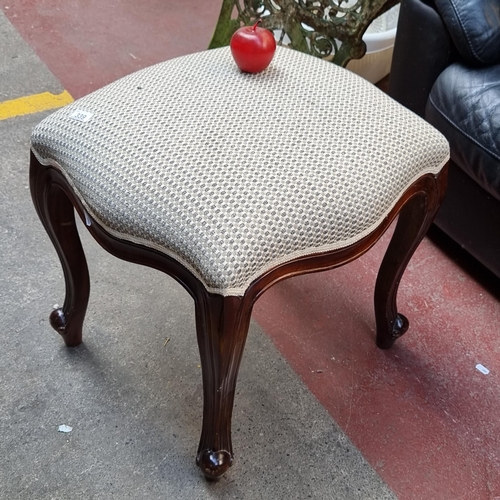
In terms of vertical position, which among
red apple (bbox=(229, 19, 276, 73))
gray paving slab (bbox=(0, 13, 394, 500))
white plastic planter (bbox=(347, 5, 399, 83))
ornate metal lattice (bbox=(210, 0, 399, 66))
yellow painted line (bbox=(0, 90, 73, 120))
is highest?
red apple (bbox=(229, 19, 276, 73))

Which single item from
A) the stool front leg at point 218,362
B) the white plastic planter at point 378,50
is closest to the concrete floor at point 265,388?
the stool front leg at point 218,362

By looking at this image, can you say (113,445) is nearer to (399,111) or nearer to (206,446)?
(206,446)

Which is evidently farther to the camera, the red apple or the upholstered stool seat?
the red apple

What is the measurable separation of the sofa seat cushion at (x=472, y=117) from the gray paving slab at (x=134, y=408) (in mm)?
511

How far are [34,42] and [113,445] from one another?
4.75 ft

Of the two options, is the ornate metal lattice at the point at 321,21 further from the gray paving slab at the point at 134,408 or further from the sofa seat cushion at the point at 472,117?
the gray paving slab at the point at 134,408

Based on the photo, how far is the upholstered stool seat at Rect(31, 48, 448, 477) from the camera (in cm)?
71

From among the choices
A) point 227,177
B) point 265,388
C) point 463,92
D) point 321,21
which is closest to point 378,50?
point 321,21

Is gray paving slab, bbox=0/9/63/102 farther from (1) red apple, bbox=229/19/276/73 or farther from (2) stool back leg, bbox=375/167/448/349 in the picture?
(2) stool back leg, bbox=375/167/448/349

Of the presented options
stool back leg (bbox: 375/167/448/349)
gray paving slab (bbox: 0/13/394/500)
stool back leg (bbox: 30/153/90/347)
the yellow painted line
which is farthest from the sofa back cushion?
the yellow painted line

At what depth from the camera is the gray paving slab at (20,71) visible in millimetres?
1755

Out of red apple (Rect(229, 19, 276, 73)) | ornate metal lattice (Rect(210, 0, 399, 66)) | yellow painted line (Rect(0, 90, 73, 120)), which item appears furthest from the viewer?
yellow painted line (Rect(0, 90, 73, 120))

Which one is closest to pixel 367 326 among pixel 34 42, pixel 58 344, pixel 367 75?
pixel 58 344

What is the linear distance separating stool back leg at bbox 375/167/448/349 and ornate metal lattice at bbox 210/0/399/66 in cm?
66
